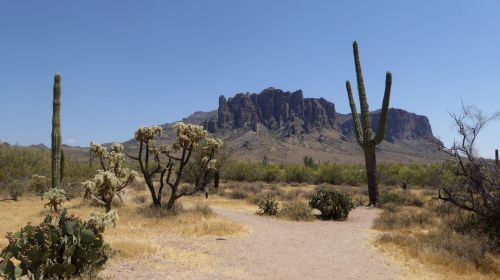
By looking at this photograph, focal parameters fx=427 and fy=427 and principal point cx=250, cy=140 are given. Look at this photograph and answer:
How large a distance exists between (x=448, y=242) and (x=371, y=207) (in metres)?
9.66

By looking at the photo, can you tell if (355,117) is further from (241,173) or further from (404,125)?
(404,125)

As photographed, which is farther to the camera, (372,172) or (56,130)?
(372,172)

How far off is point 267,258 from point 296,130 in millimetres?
135494

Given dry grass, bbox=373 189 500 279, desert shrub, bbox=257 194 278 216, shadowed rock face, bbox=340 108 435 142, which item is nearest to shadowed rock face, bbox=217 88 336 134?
shadowed rock face, bbox=340 108 435 142

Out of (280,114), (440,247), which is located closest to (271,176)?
(440,247)

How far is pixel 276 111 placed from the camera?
161 meters

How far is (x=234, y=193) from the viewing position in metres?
25.1

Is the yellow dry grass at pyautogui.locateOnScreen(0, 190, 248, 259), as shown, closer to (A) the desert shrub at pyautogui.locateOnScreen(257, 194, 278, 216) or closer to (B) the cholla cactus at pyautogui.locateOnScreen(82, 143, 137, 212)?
(B) the cholla cactus at pyautogui.locateOnScreen(82, 143, 137, 212)

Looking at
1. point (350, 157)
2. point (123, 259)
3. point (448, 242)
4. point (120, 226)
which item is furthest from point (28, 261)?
point (350, 157)

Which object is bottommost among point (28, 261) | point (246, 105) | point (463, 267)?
point (463, 267)

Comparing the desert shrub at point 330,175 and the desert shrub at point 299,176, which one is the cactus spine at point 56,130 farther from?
the desert shrub at point 330,175

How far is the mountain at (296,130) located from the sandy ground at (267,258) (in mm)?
98239

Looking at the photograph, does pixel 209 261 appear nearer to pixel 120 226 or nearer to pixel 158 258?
pixel 158 258

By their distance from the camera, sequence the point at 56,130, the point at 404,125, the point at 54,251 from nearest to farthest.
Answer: the point at 54,251 → the point at 56,130 → the point at 404,125
